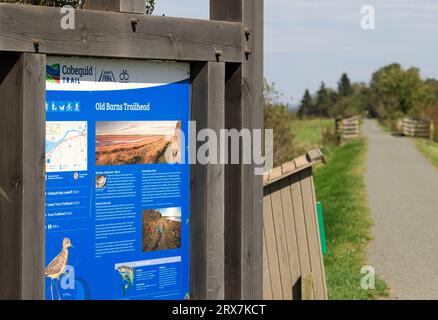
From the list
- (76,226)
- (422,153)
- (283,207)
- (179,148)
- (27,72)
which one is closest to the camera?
(27,72)

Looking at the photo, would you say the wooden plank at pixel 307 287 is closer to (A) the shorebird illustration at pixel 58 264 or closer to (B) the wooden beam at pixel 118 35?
(B) the wooden beam at pixel 118 35

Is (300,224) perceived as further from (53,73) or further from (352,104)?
(352,104)

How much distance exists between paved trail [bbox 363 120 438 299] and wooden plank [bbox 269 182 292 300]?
2467 millimetres

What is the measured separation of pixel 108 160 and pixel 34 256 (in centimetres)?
60

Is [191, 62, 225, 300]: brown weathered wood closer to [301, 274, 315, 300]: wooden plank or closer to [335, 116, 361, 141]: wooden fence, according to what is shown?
[301, 274, 315, 300]: wooden plank

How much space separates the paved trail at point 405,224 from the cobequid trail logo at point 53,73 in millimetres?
5855

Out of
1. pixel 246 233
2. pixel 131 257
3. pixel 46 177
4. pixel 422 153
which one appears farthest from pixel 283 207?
pixel 422 153

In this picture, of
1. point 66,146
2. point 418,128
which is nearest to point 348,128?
point 418,128

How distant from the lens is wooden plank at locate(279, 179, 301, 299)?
643 cm

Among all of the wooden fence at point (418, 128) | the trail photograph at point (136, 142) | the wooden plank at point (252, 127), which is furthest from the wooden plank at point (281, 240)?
the wooden fence at point (418, 128)

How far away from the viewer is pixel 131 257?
394 centimetres

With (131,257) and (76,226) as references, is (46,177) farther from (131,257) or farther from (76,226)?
(131,257)

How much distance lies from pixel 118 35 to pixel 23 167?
80 cm

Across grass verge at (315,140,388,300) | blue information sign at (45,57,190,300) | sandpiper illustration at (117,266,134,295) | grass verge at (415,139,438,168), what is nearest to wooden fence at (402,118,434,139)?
grass verge at (415,139,438,168)
